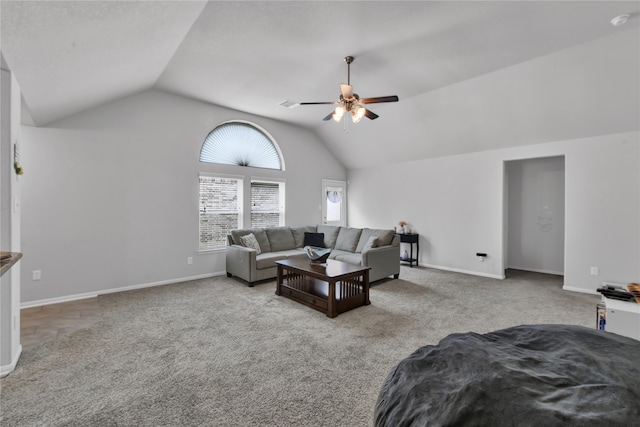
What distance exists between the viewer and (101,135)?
426 centimetres

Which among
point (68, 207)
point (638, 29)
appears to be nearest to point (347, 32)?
point (638, 29)

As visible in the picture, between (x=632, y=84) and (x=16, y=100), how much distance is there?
6654mm

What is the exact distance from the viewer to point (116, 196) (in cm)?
438

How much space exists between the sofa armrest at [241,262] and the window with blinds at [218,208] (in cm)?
53

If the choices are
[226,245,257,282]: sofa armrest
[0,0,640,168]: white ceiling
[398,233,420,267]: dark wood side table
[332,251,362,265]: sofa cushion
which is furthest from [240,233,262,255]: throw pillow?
[398,233,420,267]: dark wood side table

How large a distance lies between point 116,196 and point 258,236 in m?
2.32

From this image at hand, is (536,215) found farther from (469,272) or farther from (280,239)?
(280,239)

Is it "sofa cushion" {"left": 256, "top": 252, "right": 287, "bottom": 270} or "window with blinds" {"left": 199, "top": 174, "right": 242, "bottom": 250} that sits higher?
"window with blinds" {"left": 199, "top": 174, "right": 242, "bottom": 250}

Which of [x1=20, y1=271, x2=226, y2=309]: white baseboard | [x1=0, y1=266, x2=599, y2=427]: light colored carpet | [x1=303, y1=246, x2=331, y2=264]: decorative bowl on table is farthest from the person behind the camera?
[x1=303, y1=246, x2=331, y2=264]: decorative bowl on table

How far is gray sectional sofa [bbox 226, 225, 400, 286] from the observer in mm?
4699

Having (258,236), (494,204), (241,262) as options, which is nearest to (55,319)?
(241,262)

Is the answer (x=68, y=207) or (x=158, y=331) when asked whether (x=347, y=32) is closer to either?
(x=158, y=331)

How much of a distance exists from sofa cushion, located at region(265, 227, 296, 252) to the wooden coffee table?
1263 millimetres

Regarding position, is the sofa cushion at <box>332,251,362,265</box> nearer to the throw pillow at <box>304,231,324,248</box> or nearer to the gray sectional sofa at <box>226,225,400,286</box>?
the gray sectional sofa at <box>226,225,400,286</box>
